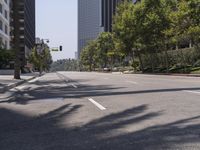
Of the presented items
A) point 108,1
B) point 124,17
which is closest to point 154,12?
point 124,17

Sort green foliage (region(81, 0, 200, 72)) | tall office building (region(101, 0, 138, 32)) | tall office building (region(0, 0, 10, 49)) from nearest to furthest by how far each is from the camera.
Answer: green foliage (region(81, 0, 200, 72)) < tall office building (region(0, 0, 10, 49)) < tall office building (region(101, 0, 138, 32))

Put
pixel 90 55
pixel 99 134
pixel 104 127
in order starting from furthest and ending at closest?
pixel 90 55 < pixel 104 127 < pixel 99 134

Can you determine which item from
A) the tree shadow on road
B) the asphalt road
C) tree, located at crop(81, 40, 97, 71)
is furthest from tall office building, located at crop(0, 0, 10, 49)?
the tree shadow on road

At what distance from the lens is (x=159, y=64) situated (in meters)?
82.5

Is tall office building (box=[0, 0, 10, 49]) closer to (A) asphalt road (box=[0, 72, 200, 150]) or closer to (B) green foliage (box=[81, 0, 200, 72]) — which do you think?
(B) green foliage (box=[81, 0, 200, 72])

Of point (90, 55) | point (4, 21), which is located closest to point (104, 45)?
point (4, 21)

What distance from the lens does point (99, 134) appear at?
8984mm

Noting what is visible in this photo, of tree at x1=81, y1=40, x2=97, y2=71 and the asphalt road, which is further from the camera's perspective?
tree at x1=81, y1=40, x2=97, y2=71

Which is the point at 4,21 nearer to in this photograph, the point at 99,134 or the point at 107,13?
the point at 107,13

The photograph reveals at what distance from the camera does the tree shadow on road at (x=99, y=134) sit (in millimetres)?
7859

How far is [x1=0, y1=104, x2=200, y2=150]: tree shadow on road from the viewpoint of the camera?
7.86m

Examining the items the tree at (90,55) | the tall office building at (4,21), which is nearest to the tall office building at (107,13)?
the tree at (90,55)

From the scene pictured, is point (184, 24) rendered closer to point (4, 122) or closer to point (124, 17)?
point (124, 17)

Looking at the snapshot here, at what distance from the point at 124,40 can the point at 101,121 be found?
64.7 m
